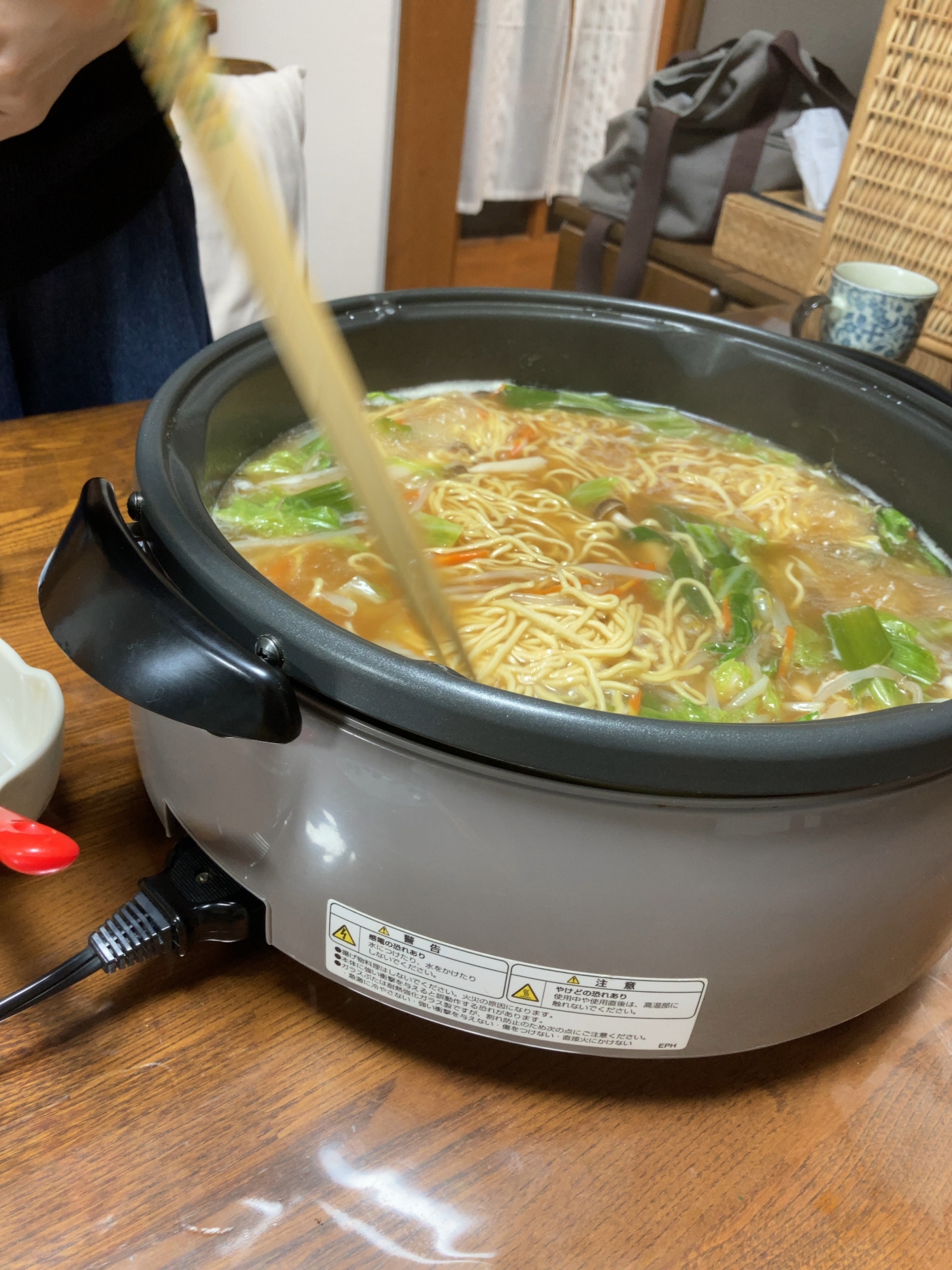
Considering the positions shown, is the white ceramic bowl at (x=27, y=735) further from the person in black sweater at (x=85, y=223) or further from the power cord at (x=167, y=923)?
the person in black sweater at (x=85, y=223)

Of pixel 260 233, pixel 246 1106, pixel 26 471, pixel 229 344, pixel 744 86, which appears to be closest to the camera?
pixel 260 233

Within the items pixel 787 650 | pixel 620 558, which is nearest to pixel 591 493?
pixel 620 558

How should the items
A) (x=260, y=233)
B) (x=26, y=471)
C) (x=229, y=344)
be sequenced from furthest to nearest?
(x=26, y=471) < (x=229, y=344) < (x=260, y=233)

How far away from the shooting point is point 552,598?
1050 millimetres

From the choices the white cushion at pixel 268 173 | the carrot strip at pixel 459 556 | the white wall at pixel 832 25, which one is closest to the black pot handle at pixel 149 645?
the carrot strip at pixel 459 556

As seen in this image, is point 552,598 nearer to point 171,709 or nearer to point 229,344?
point 229,344

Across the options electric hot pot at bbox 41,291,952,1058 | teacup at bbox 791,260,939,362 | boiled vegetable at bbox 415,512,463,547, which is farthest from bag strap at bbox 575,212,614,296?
electric hot pot at bbox 41,291,952,1058

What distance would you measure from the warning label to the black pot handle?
7.3 inches

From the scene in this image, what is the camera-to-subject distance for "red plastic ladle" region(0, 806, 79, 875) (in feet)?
2.11

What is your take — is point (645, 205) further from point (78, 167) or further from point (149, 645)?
point (149, 645)

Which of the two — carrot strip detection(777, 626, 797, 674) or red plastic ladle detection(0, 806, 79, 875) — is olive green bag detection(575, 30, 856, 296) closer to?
carrot strip detection(777, 626, 797, 674)

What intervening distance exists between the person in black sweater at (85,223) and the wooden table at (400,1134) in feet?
3.46

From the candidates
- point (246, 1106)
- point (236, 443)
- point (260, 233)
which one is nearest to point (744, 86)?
point (236, 443)

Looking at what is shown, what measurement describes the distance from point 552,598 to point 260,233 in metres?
0.57
